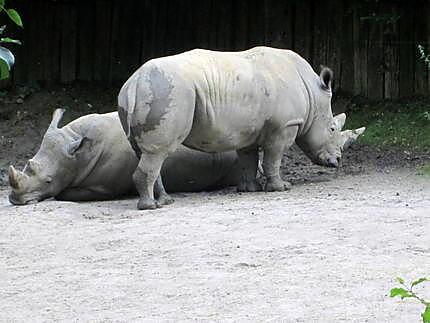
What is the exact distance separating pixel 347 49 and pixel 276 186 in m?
3.95

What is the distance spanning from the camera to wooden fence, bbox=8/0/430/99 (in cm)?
1293

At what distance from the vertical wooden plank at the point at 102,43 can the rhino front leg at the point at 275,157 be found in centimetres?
497

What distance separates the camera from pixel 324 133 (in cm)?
1030

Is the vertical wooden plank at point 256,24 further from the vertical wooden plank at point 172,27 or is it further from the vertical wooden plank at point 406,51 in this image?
the vertical wooden plank at point 406,51

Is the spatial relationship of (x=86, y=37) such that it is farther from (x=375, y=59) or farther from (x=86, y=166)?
(x=86, y=166)

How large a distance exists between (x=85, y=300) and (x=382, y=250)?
1865 millimetres

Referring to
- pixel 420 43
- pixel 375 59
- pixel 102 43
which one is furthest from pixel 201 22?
pixel 420 43

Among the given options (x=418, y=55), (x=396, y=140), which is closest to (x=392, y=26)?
(x=418, y=55)

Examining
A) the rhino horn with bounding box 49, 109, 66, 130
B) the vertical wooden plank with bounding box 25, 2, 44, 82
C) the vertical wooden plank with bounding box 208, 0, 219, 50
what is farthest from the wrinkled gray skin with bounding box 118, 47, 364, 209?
the vertical wooden plank with bounding box 25, 2, 44, 82

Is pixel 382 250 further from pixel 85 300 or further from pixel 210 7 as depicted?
pixel 210 7

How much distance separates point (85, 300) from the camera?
5434mm

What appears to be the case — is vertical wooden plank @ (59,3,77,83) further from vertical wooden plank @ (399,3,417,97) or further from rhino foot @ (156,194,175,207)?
rhino foot @ (156,194,175,207)

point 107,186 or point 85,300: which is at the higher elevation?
point 85,300

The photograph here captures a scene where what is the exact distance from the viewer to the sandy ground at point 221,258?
5.15 meters
